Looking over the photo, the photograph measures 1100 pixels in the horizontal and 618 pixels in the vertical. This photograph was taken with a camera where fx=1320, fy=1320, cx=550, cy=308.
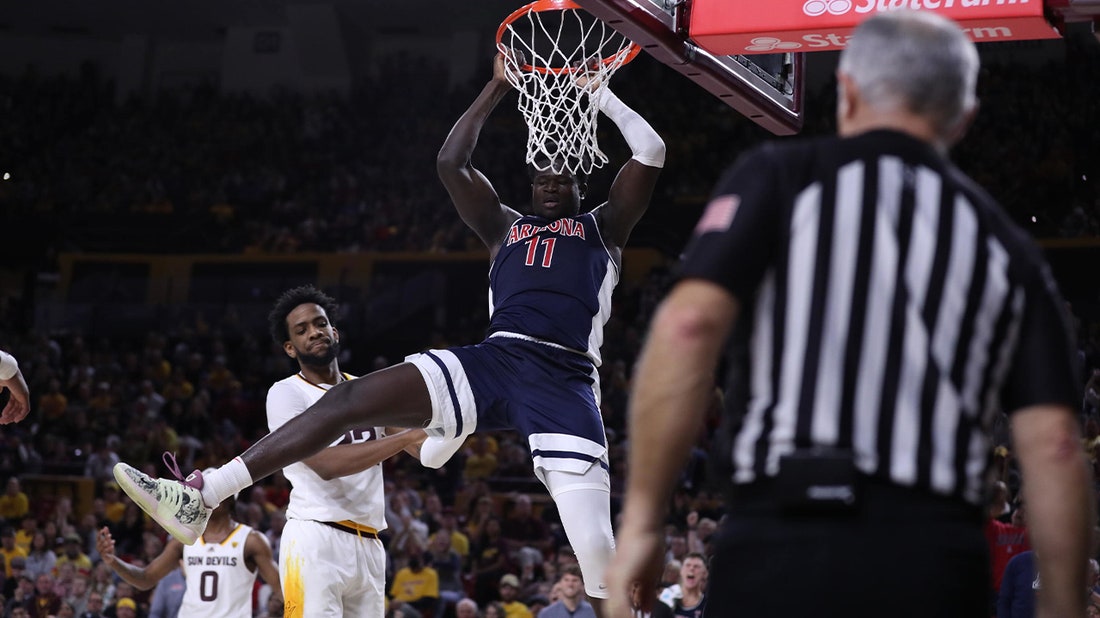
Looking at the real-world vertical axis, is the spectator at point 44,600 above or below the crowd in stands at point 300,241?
below

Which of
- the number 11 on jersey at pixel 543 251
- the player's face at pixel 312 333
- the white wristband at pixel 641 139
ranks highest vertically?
the white wristband at pixel 641 139

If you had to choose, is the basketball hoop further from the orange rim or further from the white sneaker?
the white sneaker

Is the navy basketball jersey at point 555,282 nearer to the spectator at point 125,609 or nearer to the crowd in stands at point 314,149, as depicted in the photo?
the spectator at point 125,609

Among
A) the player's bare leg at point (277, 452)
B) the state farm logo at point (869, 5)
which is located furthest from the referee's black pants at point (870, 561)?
the state farm logo at point (869, 5)

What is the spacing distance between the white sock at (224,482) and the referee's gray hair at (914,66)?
332cm

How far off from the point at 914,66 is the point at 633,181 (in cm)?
336

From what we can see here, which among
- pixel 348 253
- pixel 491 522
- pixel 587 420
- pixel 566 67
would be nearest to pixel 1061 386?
pixel 587 420

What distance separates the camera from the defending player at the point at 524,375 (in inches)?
195

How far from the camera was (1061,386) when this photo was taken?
88.6 inches

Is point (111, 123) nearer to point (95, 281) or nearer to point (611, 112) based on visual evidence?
point (95, 281)

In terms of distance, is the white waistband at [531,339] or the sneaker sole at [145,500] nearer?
the sneaker sole at [145,500]

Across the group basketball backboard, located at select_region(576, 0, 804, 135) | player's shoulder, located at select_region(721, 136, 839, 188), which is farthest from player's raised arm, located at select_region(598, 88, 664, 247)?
player's shoulder, located at select_region(721, 136, 839, 188)

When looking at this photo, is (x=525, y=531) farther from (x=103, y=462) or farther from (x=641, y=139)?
(x=641, y=139)

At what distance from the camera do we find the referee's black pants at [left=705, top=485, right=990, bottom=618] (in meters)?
2.13
